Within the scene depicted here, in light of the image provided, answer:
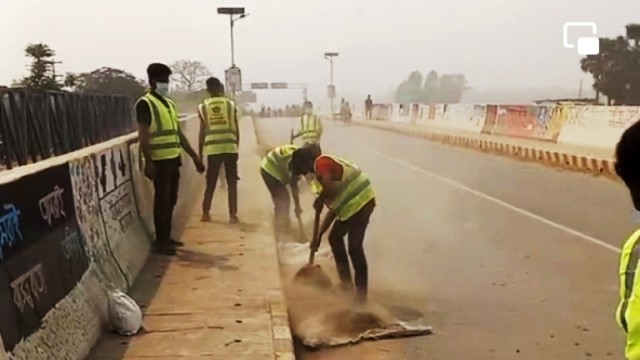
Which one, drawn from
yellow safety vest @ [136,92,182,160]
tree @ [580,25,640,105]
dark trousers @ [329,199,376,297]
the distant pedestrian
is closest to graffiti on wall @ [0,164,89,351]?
dark trousers @ [329,199,376,297]

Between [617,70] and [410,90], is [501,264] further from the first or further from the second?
[410,90]

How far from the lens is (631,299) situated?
7.02ft

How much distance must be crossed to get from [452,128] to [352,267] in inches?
1224

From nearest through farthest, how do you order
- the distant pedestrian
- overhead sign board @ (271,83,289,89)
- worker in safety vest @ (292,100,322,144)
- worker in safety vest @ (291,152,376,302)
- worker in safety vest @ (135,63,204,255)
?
worker in safety vest @ (291,152,376,302) → worker in safety vest @ (135,63,204,255) → worker in safety vest @ (292,100,322,144) → the distant pedestrian → overhead sign board @ (271,83,289,89)

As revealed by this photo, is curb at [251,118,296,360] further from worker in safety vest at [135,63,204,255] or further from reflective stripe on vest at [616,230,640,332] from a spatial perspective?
reflective stripe on vest at [616,230,640,332]

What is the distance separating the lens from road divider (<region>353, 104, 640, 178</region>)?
21125mm

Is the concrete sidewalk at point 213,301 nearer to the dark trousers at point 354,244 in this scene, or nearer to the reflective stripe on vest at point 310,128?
the dark trousers at point 354,244

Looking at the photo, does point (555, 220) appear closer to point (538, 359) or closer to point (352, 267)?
point (352, 267)

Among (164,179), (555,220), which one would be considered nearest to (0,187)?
(164,179)

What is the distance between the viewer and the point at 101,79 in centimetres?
3959

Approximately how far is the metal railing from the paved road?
16.9 ft

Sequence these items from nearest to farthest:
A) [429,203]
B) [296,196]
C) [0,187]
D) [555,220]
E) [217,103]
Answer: [0,187] → [296,196] → [217,103] → [555,220] → [429,203]

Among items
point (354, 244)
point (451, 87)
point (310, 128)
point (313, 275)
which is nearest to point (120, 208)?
point (313, 275)

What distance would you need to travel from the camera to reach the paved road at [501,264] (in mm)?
6422
